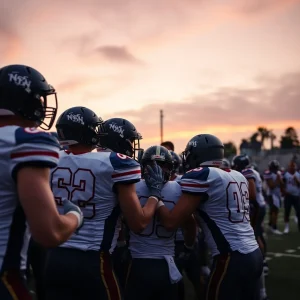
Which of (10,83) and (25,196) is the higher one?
(10,83)

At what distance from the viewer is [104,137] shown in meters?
3.89

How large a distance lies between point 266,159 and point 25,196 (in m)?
47.0

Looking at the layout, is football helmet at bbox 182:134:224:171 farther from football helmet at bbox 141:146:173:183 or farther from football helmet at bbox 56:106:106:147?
football helmet at bbox 56:106:106:147

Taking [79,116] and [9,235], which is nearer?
[9,235]

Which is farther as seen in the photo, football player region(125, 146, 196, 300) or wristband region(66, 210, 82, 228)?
football player region(125, 146, 196, 300)

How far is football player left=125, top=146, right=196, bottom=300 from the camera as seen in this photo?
3367mm

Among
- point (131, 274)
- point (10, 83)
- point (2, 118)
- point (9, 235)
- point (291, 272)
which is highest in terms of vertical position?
point (10, 83)

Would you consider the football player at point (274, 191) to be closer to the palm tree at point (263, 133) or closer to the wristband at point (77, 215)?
the wristband at point (77, 215)

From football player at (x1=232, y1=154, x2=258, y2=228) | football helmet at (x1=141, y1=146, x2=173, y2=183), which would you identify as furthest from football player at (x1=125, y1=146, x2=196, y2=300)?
football player at (x1=232, y1=154, x2=258, y2=228)

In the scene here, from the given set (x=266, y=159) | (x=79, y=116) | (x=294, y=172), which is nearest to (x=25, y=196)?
(x=79, y=116)

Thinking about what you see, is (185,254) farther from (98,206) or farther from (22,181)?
(22,181)

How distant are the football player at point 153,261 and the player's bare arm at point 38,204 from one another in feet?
5.49

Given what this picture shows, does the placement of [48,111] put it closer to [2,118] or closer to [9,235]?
[2,118]

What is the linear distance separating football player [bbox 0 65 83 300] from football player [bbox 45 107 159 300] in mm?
781
